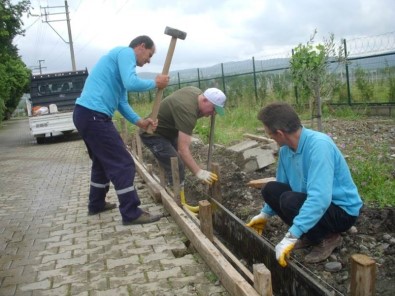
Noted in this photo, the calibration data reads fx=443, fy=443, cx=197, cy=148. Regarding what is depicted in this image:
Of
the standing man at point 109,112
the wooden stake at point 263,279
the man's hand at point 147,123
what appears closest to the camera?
the wooden stake at point 263,279

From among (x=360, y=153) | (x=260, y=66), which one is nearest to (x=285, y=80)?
(x=260, y=66)

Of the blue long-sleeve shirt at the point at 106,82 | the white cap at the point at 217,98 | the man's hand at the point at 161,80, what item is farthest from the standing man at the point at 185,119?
the blue long-sleeve shirt at the point at 106,82

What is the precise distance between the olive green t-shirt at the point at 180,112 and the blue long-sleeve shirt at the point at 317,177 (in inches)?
49.9

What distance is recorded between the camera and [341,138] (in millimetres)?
7754

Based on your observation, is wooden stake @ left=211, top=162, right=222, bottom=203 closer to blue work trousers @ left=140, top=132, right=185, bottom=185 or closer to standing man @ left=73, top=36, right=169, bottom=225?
blue work trousers @ left=140, top=132, right=185, bottom=185

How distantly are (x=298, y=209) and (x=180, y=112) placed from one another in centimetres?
171

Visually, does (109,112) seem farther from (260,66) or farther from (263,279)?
(260,66)

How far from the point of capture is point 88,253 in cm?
389

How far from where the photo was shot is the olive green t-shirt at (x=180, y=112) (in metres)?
4.34

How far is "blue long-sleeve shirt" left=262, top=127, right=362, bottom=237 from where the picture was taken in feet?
8.82

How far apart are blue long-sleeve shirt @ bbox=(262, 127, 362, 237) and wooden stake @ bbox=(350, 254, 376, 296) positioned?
2.03 feet

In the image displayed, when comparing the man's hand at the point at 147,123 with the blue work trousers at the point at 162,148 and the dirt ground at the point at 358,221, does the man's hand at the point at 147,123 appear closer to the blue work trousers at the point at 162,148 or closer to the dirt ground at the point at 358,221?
the blue work trousers at the point at 162,148

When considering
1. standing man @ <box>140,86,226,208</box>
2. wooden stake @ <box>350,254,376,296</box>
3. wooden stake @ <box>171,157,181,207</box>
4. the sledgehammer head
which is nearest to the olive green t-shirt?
standing man @ <box>140,86,226,208</box>

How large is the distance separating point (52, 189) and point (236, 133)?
13.1 feet
